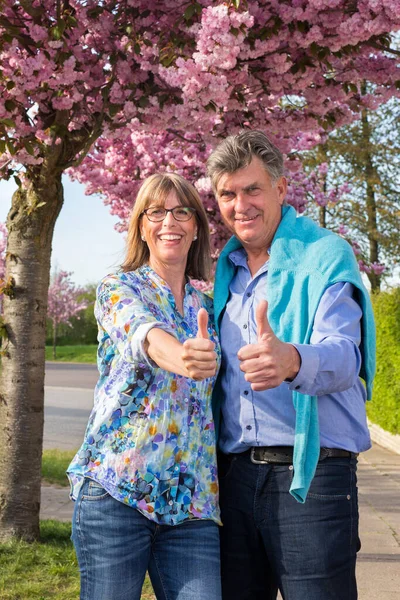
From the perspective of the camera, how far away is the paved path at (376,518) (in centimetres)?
500

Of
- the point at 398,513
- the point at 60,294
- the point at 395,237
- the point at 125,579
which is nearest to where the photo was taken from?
the point at 125,579

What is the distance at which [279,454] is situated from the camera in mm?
2502

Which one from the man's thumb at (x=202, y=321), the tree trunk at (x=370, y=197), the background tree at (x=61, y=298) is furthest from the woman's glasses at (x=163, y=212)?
the background tree at (x=61, y=298)

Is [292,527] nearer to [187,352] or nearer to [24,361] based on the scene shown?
[187,352]

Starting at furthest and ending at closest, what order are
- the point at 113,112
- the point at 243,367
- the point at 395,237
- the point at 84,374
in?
the point at 84,374 < the point at 395,237 < the point at 113,112 < the point at 243,367

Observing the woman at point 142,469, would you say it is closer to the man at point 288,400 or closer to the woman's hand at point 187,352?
the woman's hand at point 187,352

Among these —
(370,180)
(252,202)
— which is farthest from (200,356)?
(370,180)

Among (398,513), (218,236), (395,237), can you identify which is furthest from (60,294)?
(398,513)

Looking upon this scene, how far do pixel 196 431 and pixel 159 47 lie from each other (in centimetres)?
353

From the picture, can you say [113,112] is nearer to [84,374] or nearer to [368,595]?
[368,595]

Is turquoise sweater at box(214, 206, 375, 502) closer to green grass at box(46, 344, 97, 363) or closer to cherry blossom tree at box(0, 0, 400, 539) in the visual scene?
cherry blossom tree at box(0, 0, 400, 539)

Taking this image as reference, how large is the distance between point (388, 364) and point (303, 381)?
10322 millimetres

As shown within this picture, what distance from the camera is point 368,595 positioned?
477 cm

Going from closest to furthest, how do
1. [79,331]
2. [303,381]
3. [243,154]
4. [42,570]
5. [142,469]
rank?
1. [303,381]
2. [142,469]
3. [243,154]
4. [42,570]
5. [79,331]
